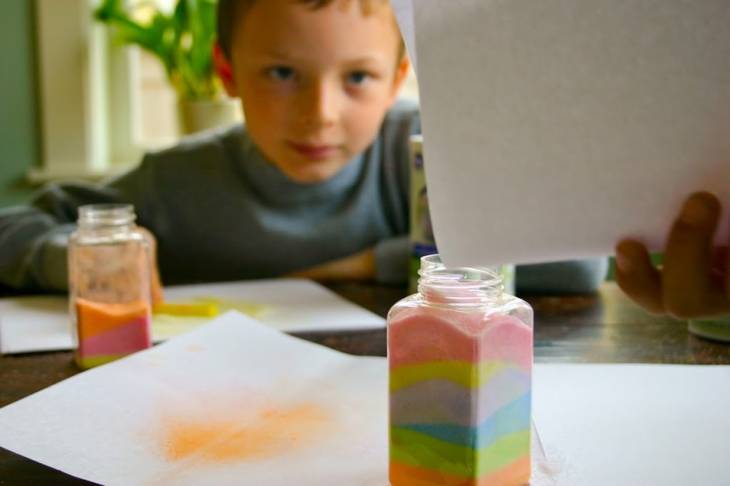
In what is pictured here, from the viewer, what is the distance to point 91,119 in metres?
2.01

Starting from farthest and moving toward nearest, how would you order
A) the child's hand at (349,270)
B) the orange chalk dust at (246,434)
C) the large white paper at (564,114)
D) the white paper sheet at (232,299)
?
the child's hand at (349,270)
the white paper sheet at (232,299)
the orange chalk dust at (246,434)
the large white paper at (564,114)

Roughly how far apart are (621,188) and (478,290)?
0.09 m

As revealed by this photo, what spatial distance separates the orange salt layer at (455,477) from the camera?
435 millimetres

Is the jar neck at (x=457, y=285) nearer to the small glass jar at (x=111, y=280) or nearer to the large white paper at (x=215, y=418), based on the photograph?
the large white paper at (x=215, y=418)

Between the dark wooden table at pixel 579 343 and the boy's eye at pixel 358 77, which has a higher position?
the boy's eye at pixel 358 77

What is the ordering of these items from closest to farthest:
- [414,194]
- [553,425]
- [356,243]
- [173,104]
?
1. [553,425]
2. [414,194]
3. [356,243]
4. [173,104]

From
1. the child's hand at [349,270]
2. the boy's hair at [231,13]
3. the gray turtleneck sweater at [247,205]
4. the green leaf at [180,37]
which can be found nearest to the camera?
the boy's hair at [231,13]

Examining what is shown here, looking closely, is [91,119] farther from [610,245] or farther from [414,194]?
[610,245]

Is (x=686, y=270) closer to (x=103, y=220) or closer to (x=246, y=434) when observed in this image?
(x=246, y=434)

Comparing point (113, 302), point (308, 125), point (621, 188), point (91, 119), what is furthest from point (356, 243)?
point (91, 119)

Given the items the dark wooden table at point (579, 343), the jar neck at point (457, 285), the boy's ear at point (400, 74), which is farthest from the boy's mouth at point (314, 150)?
the jar neck at point (457, 285)

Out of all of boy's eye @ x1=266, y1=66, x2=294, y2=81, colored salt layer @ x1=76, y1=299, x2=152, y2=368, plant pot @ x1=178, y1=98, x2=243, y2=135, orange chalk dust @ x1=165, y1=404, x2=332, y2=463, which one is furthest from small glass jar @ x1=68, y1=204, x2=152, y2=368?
plant pot @ x1=178, y1=98, x2=243, y2=135

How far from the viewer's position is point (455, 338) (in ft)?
1.41

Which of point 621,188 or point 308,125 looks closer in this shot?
point 621,188
